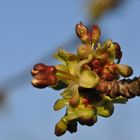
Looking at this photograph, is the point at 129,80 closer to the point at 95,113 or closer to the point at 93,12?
the point at 95,113

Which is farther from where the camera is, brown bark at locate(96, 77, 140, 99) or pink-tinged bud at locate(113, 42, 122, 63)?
pink-tinged bud at locate(113, 42, 122, 63)

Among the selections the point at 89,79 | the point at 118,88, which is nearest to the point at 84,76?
the point at 89,79

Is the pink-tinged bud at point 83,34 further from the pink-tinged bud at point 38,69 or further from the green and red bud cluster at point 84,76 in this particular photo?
the pink-tinged bud at point 38,69

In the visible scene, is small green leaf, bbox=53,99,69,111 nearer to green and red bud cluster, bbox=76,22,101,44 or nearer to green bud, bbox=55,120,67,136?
green bud, bbox=55,120,67,136

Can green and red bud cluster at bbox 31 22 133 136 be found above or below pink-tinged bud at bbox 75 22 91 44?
below

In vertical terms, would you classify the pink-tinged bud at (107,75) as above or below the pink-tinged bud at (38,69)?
below

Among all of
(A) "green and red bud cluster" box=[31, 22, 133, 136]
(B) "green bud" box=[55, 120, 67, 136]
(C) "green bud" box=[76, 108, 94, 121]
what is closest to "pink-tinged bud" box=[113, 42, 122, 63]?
(A) "green and red bud cluster" box=[31, 22, 133, 136]

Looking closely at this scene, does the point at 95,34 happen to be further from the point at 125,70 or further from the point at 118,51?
the point at 125,70

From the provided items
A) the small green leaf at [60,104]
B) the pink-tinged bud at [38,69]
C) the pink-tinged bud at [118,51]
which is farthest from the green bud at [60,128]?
the pink-tinged bud at [118,51]

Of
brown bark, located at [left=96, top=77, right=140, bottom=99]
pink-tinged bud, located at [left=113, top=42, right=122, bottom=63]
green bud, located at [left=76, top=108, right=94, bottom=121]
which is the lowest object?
green bud, located at [left=76, top=108, right=94, bottom=121]
